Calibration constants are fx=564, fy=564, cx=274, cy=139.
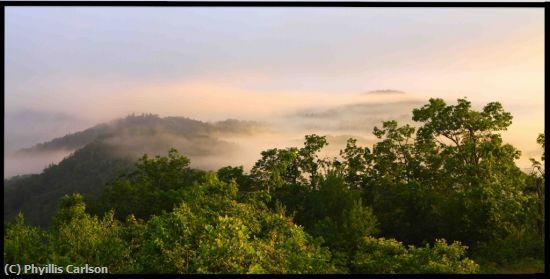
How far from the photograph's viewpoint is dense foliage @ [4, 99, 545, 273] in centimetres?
755

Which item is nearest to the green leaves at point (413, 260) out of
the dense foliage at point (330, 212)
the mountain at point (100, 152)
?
the dense foliage at point (330, 212)

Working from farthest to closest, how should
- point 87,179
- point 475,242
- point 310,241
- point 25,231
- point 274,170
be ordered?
point 87,179 → point 274,170 → point 475,242 → point 310,241 → point 25,231

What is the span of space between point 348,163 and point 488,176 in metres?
3.64

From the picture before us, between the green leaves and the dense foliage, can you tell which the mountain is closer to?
the dense foliage

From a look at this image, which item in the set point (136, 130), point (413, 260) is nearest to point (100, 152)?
point (136, 130)

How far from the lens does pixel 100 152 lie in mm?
18484

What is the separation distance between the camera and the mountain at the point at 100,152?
13.9m

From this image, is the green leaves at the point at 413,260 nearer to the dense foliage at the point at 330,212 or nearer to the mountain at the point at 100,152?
the dense foliage at the point at 330,212

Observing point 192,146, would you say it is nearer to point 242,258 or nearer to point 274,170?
point 274,170

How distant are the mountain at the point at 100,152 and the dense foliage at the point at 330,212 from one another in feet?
2.05

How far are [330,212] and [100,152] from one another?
28.7 ft

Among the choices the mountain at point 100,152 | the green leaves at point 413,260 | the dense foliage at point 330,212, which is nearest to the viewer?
the dense foliage at point 330,212

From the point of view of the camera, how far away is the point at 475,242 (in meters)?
13.0

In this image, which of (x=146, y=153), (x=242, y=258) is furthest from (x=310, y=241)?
(x=146, y=153)
